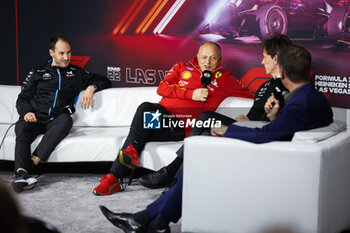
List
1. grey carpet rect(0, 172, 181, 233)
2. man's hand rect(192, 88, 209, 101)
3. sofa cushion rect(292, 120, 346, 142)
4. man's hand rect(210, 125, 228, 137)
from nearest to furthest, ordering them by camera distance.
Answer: sofa cushion rect(292, 120, 346, 142)
grey carpet rect(0, 172, 181, 233)
man's hand rect(210, 125, 228, 137)
man's hand rect(192, 88, 209, 101)

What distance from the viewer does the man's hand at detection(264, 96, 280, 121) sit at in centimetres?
302

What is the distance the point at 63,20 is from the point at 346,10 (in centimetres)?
352

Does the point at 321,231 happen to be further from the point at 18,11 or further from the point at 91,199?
the point at 18,11

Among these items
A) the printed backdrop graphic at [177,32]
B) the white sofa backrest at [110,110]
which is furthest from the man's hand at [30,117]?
the printed backdrop graphic at [177,32]

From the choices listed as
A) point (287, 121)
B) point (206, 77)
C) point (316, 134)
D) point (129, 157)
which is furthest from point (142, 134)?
point (316, 134)

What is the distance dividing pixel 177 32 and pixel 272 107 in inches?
79.7

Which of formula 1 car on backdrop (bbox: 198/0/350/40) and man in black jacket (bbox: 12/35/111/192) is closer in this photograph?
formula 1 car on backdrop (bbox: 198/0/350/40)

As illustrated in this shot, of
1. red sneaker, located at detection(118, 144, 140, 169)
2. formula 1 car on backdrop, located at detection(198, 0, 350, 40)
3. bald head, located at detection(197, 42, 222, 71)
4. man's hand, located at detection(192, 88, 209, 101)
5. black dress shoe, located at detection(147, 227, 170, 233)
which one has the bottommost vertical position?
black dress shoe, located at detection(147, 227, 170, 233)

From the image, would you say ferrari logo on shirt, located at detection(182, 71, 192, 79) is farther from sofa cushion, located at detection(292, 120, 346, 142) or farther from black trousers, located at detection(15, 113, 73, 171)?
sofa cushion, located at detection(292, 120, 346, 142)

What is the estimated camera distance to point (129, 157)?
357 centimetres

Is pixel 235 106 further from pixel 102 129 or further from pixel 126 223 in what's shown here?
A: pixel 126 223

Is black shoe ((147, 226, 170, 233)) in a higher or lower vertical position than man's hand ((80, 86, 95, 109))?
lower

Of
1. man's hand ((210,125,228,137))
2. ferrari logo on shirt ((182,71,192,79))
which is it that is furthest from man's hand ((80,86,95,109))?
man's hand ((210,125,228,137))

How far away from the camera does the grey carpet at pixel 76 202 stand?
2.95 meters
